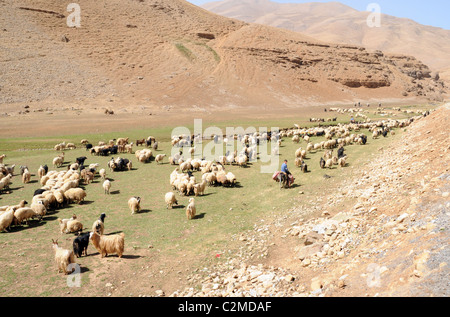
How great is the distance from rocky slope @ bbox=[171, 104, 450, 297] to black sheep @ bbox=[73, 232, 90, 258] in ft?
12.2

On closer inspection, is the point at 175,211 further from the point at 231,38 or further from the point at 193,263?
the point at 231,38

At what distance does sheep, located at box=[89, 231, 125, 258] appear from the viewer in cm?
930

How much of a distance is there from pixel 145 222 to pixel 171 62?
70239mm

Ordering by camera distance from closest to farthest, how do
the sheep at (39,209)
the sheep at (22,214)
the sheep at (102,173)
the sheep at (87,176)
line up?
the sheep at (22,214) → the sheep at (39,209) → the sheep at (87,176) → the sheep at (102,173)

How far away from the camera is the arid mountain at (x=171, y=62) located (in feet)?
205

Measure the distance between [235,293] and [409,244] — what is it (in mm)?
3999

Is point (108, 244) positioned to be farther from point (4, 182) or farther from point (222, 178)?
point (4, 182)

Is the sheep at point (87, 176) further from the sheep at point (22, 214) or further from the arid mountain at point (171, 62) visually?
the arid mountain at point (171, 62)

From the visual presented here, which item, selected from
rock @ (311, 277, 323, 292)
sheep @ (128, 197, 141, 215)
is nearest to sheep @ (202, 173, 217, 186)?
sheep @ (128, 197, 141, 215)

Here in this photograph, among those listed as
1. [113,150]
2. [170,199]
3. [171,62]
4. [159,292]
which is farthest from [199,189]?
[171,62]

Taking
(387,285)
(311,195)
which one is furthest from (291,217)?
(387,285)

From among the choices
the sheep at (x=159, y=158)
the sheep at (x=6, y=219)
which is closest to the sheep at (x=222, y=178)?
the sheep at (x=159, y=158)

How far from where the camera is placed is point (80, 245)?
9.33m

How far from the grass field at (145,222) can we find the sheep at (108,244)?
0.74 ft
